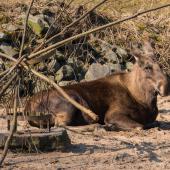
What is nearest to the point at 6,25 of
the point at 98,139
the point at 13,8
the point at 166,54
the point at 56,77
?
the point at 13,8

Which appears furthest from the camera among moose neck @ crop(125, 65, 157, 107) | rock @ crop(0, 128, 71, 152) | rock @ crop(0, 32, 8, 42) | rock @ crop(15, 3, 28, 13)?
rock @ crop(15, 3, 28, 13)

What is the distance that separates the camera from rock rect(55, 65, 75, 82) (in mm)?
15648

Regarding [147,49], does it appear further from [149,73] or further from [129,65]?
[129,65]

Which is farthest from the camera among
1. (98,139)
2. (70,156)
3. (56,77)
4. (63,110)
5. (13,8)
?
(13,8)

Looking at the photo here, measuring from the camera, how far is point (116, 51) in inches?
702

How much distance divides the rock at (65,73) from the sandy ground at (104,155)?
5.49 meters

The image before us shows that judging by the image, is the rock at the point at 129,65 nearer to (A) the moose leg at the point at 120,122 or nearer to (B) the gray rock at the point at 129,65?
(B) the gray rock at the point at 129,65

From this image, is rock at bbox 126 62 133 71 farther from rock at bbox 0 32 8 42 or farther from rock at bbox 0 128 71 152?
rock at bbox 0 128 71 152

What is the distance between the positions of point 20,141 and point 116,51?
971cm

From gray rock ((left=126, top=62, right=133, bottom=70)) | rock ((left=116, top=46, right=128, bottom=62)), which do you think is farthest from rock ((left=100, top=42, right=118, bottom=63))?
gray rock ((left=126, top=62, right=133, bottom=70))

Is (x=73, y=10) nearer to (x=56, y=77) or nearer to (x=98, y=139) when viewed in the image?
(x=56, y=77)

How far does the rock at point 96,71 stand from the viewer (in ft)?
53.1

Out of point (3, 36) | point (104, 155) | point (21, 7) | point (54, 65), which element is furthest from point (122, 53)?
point (104, 155)

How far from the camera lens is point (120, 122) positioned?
38.1ft
